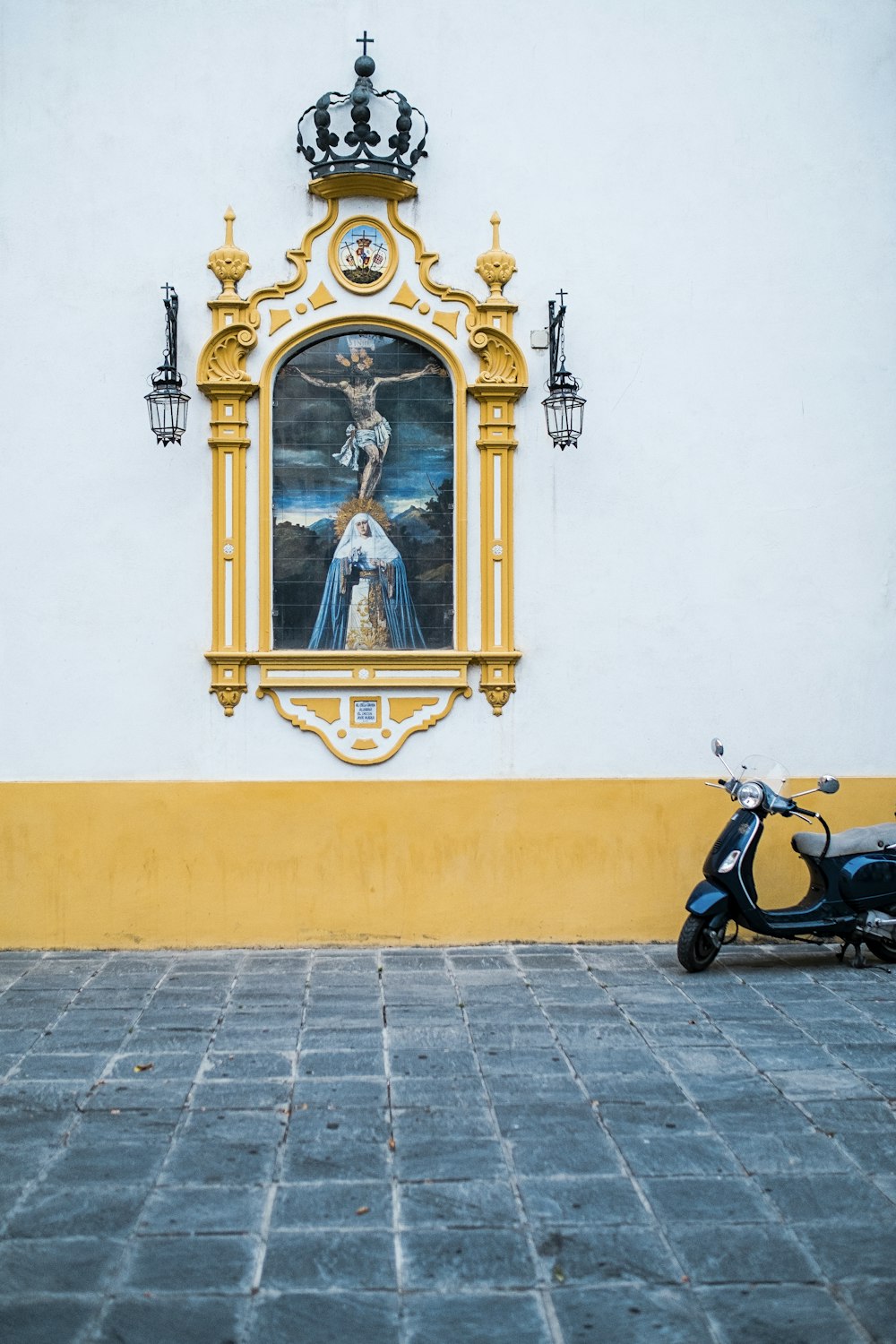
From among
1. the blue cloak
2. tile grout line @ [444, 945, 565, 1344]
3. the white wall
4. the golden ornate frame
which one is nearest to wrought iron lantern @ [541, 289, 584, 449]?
the white wall

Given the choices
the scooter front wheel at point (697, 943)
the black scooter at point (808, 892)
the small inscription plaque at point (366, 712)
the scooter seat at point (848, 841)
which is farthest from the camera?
the small inscription plaque at point (366, 712)

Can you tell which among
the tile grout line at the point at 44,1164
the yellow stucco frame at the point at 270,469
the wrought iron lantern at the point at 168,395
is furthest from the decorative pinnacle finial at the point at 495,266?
the tile grout line at the point at 44,1164

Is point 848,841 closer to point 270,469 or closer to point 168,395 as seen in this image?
point 270,469

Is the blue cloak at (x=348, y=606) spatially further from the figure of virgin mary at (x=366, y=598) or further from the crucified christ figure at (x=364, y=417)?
the crucified christ figure at (x=364, y=417)

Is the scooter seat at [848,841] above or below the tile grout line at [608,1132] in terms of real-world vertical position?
above

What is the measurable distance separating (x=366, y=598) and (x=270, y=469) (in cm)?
103

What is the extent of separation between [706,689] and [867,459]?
1.88 meters

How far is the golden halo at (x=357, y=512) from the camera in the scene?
7.94 metres

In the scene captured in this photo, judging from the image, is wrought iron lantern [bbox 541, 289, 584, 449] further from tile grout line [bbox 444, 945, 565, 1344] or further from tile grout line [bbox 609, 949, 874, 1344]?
tile grout line [bbox 444, 945, 565, 1344]

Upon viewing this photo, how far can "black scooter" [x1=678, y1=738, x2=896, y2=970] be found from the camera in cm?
718

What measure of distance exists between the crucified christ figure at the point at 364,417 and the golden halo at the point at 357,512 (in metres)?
0.05

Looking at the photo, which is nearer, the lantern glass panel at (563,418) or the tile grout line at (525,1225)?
the tile grout line at (525,1225)

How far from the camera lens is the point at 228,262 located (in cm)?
781

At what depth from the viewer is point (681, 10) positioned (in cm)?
803
